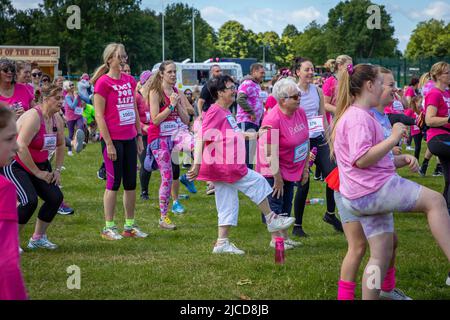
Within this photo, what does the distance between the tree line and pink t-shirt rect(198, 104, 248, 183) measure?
4325cm

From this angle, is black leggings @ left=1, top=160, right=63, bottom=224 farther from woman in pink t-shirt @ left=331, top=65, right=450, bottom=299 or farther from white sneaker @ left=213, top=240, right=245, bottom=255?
woman in pink t-shirt @ left=331, top=65, right=450, bottom=299

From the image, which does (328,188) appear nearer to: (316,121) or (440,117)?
(316,121)

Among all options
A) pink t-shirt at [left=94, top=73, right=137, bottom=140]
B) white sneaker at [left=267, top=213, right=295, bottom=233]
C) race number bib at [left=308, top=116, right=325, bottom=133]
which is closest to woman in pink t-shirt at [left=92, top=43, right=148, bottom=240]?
pink t-shirt at [left=94, top=73, right=137, bottom=140]

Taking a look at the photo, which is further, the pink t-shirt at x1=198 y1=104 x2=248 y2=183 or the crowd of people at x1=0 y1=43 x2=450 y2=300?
the pink t-shirt at x1=198 y1=104 x2=248 y2=183

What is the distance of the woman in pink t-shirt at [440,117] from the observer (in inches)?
276

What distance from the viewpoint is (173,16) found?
391 ft

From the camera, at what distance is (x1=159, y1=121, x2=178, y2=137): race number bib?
8.10 m

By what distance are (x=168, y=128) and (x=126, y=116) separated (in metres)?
1.13

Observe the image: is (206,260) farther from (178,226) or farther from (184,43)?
(184,43)

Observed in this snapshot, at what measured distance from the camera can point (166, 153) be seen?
8117 millimetres

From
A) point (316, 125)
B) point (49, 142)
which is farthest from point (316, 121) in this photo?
point (49, 142)

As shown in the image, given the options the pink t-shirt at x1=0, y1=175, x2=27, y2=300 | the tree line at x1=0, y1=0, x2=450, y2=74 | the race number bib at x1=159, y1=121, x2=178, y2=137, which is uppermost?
the tree line at x1=0, y1=0, x2=450, y2=74
